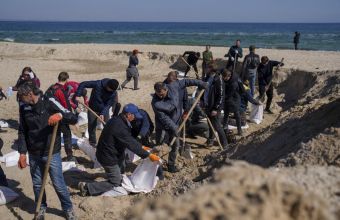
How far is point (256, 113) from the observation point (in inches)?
398

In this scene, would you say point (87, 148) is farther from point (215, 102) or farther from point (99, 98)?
point (215, 102)

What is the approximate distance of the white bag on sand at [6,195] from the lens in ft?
18.8

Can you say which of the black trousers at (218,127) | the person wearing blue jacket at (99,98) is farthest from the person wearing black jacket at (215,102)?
the person wearing blue jacket at (99,98)

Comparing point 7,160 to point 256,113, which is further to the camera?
point 256,113

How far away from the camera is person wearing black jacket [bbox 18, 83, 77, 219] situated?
478 cm

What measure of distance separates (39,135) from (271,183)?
3374 mm

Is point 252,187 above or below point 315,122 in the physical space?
above

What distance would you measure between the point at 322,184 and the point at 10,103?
417 inches

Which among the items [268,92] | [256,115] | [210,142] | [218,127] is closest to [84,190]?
[218,127]

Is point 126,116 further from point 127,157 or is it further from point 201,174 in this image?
point 127,157

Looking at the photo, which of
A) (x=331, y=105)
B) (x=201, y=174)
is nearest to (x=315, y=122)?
(x=331, y=105)

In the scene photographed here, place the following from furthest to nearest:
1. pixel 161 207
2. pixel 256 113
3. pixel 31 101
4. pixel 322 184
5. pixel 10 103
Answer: pixel 10 103
pixel 256 113
pixel 31 101
pixel 322 184
pixel 161 207

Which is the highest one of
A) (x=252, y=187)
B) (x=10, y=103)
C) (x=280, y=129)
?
(x=252, y=187)

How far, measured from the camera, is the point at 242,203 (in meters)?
2.15
